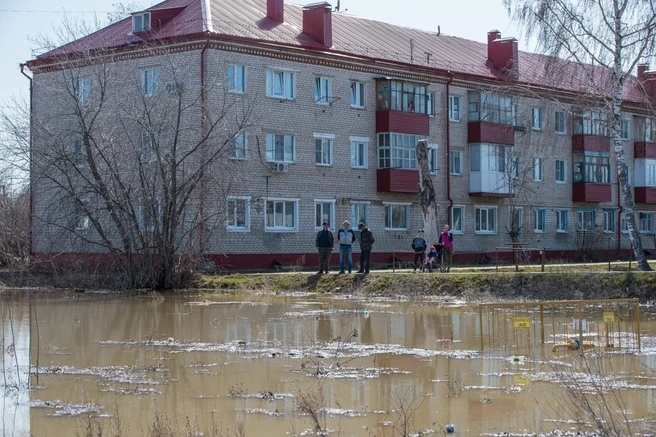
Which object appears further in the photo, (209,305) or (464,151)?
(464,151)

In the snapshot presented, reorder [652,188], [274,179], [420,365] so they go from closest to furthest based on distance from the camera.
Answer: [420,365], [274,179], [652,188]

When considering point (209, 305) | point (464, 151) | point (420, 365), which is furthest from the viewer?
point (464, 151)

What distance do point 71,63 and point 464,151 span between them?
2248 cm

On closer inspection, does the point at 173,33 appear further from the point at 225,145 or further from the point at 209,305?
the point at 209,305

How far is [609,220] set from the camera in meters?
55.6

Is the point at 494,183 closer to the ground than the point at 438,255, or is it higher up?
higher up

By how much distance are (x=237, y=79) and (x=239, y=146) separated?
3428 mm

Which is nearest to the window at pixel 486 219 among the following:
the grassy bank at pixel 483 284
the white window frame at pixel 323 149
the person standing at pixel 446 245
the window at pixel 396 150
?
the window at pixel 396 150

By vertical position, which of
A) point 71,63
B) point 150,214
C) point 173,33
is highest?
point 173,33

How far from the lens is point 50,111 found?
1446 inches

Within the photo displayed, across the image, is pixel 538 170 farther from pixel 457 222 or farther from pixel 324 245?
pixel 324 245

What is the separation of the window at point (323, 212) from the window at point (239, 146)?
16.2ft

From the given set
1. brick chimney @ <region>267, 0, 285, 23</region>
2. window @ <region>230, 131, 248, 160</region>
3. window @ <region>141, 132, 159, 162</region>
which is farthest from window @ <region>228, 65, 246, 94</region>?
window @ <region>141, 132, 159, 162</region>

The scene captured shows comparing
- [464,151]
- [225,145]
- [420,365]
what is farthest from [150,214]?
[464,151]
